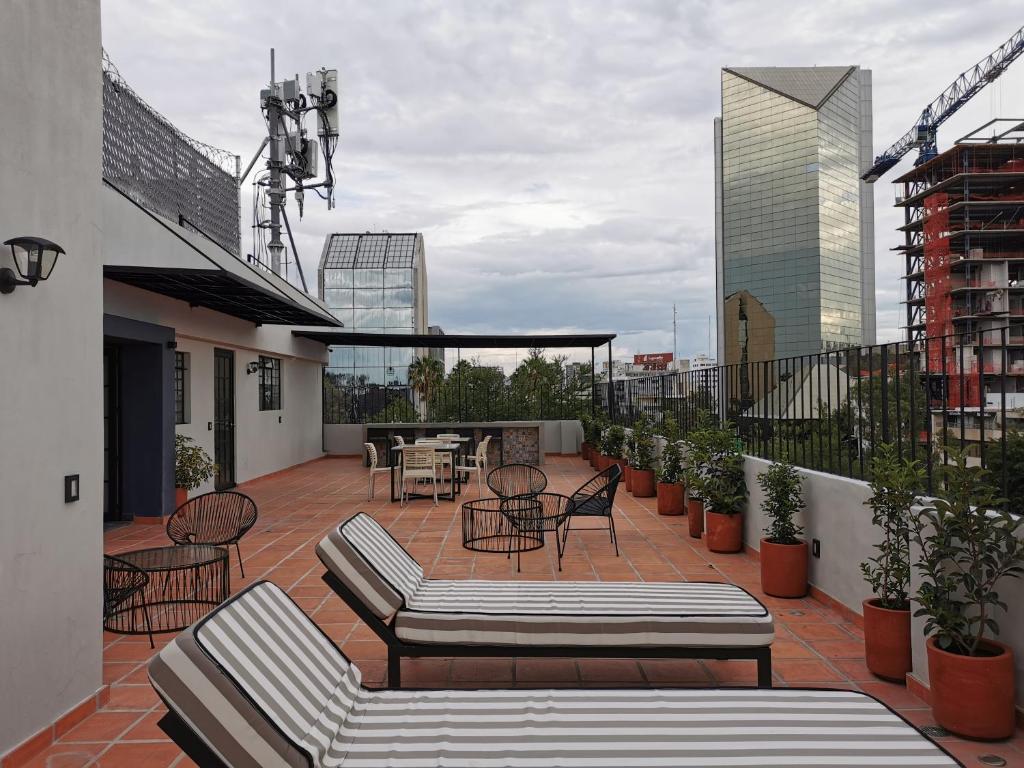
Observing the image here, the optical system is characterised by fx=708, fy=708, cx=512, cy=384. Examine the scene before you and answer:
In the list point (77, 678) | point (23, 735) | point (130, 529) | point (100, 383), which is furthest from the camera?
point (130, 529)

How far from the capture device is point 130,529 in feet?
27.2

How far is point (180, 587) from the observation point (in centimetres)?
493

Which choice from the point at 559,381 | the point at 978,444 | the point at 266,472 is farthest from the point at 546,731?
the point at 559,381

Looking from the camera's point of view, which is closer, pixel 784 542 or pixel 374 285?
pixel 784 542

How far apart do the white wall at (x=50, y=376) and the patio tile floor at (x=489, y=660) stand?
344 millimetres

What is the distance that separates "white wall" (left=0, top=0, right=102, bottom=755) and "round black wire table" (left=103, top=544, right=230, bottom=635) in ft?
Answer: 3.48

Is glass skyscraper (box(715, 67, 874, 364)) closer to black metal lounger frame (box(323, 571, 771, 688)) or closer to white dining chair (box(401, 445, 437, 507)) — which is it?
white dining chair (box(401, 445, 437, 507))

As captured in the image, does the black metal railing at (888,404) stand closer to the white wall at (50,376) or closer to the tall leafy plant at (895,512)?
the tall leafy plant at (895,512)

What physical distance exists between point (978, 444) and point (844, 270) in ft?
288

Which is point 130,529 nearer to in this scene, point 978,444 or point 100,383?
point 100,383

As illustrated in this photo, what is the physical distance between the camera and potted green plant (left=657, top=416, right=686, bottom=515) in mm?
8992

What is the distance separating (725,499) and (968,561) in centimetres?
360

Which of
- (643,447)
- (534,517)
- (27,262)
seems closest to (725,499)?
(534,517)

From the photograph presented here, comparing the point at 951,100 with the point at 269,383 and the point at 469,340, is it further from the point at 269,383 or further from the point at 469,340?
the point at 269,383
